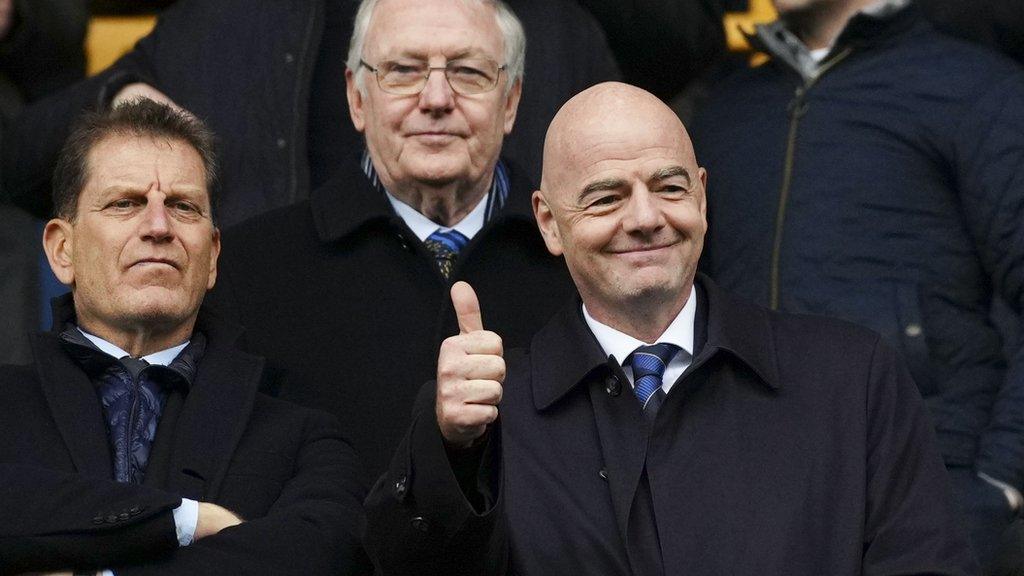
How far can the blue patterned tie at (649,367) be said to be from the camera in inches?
137

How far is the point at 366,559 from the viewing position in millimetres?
3475

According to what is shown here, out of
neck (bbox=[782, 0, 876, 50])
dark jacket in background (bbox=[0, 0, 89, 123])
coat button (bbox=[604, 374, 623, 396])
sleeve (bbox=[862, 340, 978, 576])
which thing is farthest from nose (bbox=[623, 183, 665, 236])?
dark jacket in background (bbox=[0, 0, 89, 123])

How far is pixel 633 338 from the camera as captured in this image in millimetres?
3557

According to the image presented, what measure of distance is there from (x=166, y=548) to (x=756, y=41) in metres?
1.94

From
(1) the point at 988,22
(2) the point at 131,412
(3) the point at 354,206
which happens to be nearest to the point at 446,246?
(3) the point at 354,206

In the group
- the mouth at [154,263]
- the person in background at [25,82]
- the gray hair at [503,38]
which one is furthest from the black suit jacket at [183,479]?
the person in background at [25,82]

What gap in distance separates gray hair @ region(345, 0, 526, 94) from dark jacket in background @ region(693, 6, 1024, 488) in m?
0.52

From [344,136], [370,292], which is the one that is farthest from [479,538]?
[344,136]

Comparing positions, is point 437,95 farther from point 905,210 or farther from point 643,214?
point 905,210

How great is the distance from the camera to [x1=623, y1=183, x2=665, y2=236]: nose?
11.6ft

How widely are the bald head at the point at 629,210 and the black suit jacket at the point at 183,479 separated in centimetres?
57

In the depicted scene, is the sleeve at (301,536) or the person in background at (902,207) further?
the person in background at (902,207)

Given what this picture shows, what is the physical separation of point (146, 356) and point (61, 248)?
11.5 inches

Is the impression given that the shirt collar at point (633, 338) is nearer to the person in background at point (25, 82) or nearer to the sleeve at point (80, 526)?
the sleeve at point (80, 526)
